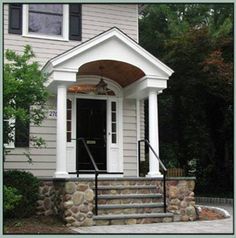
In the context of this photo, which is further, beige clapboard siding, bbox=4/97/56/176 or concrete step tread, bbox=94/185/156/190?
beige clapboard siding, bbox=4/97/56/176

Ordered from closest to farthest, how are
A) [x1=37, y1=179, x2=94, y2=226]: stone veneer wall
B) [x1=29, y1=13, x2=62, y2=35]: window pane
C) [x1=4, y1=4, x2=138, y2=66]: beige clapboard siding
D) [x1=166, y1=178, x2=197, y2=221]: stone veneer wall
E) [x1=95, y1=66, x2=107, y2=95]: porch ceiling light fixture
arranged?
[x1=37, y1=179, x2=94, y2=226]: stone veneer wall < [x1=166, y1=178, x2=197, y2=221]: stone veneer wall < [x1=95, y1=66, x2=107, y2=95]: porch ceiling light fixture < [x1=4, y1=4, x2=138, y2=66]: beige clapboard siding < [x1=29, y1=13, x2=62, y2=35]: window pane

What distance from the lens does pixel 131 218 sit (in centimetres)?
949

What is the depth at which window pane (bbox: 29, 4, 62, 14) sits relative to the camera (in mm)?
12328

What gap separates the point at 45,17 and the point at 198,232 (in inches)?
282

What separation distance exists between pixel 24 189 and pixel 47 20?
193 inches

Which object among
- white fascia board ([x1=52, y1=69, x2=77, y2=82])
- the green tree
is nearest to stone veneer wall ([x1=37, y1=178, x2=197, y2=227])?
the green tree

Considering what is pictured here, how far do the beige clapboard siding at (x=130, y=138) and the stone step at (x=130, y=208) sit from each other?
107 inches

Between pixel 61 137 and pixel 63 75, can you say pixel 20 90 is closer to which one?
pixel 63 75

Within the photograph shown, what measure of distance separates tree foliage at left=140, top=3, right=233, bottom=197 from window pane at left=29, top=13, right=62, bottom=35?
4204 mm

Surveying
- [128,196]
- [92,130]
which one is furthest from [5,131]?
[92,130]

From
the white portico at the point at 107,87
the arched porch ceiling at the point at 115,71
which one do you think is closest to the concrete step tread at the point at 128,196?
the white portico at the point at 107,87

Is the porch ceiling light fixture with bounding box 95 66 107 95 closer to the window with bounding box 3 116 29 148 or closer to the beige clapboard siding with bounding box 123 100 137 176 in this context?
the beige clapboard siding with bounding box 123 100 137 176

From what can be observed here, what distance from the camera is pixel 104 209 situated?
31.4 feet

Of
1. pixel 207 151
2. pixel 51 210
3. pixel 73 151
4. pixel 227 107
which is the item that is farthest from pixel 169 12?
pixel 51 210
